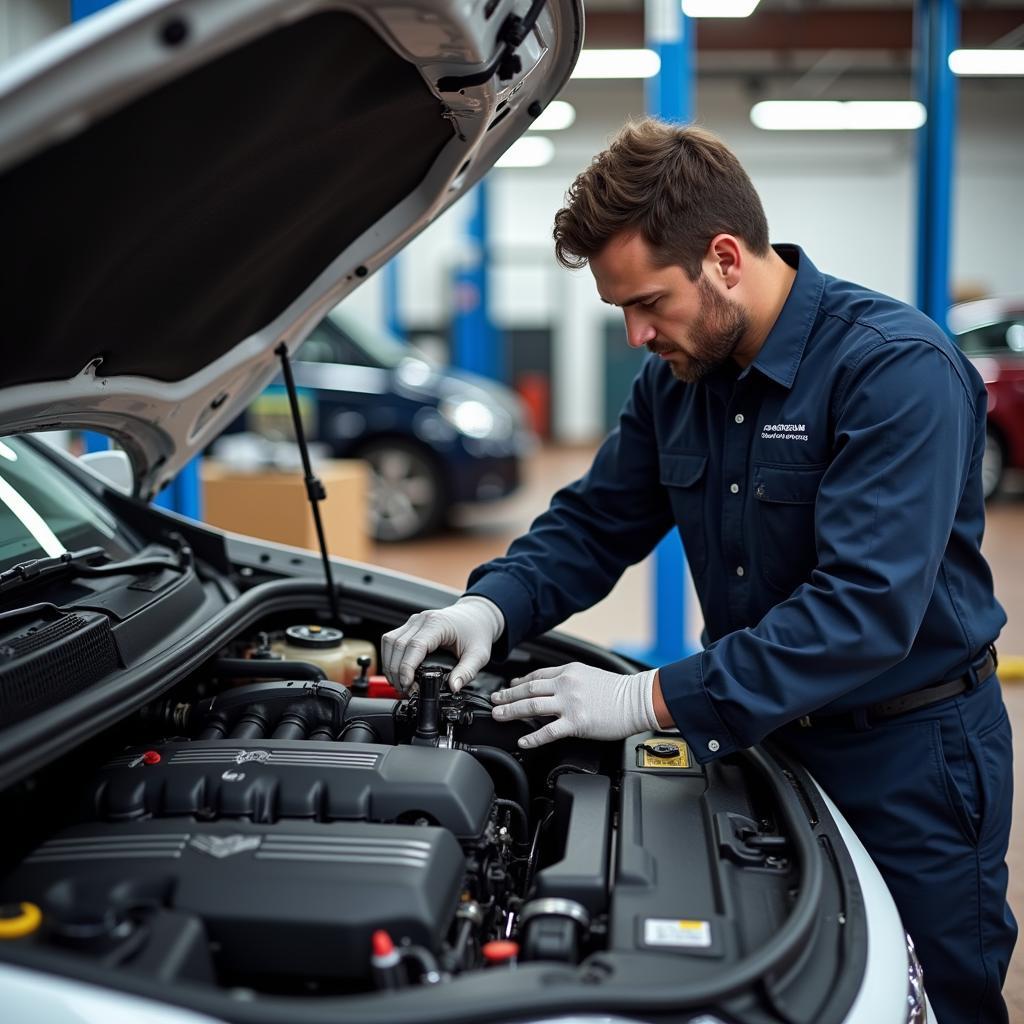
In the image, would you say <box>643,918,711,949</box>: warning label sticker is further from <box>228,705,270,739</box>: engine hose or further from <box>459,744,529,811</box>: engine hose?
<box>228,705,270,739</box>: engine hose

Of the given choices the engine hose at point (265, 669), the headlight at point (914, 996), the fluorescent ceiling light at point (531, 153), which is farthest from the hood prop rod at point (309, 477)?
the fluorescent ceiling light at point (531, 153)

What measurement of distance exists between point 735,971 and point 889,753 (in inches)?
28.3

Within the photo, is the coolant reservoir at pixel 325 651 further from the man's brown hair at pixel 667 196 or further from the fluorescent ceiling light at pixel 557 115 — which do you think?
the fluorescent ceiling light at pixel 557 115

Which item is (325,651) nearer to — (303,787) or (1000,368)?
(303,787)

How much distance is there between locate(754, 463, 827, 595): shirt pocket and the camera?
5.57ft

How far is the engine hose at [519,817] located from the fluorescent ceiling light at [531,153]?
12.2 m

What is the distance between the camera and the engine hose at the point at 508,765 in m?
1.62

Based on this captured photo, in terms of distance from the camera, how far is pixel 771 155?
46.3 ft

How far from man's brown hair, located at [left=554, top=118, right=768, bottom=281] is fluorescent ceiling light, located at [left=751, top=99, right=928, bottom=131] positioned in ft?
37.3

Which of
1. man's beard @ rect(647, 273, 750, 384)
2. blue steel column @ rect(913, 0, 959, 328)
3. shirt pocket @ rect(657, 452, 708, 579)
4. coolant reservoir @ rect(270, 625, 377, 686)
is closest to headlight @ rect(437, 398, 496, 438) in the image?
blue steel column @ rect(913, 0, 959, 328)

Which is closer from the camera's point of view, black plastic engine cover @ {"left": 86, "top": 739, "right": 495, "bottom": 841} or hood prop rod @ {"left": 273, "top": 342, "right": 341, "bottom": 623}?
black plastic engine cover @ {"left": 86, "top": 739, "right": 495, "bottom": 841}

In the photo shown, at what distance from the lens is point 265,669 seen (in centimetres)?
189

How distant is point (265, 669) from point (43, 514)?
1.56 ft

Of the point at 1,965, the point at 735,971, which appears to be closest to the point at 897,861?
the point at 735,971
